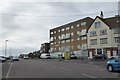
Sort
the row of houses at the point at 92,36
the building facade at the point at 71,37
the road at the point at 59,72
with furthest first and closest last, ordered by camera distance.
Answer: the building facade at the point at 71,37, the row of houses at the point at 92,36, the road at the point at 59,72

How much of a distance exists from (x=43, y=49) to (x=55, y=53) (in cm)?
3585

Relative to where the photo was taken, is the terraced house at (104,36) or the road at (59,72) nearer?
the road at (59,72)

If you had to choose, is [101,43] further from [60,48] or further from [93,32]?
[60,48]

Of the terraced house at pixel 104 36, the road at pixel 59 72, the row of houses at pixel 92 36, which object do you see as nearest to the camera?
the road at pixel 59 72

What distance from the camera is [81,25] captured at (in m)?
102

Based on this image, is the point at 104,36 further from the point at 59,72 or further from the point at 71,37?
the point at 59,72

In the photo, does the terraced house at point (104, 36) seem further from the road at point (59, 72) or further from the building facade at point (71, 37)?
the road at point (59, 72)

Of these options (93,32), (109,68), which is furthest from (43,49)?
(109,68)

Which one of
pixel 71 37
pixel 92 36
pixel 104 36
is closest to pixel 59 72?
pixel 104 36

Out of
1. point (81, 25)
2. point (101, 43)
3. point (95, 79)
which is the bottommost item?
point (95, 79)

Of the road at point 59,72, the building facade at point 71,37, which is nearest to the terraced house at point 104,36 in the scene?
the building facade at point 71,37

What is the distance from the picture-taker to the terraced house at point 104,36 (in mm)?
78881

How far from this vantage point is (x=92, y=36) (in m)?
87.6

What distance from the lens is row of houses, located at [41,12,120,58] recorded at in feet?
261
